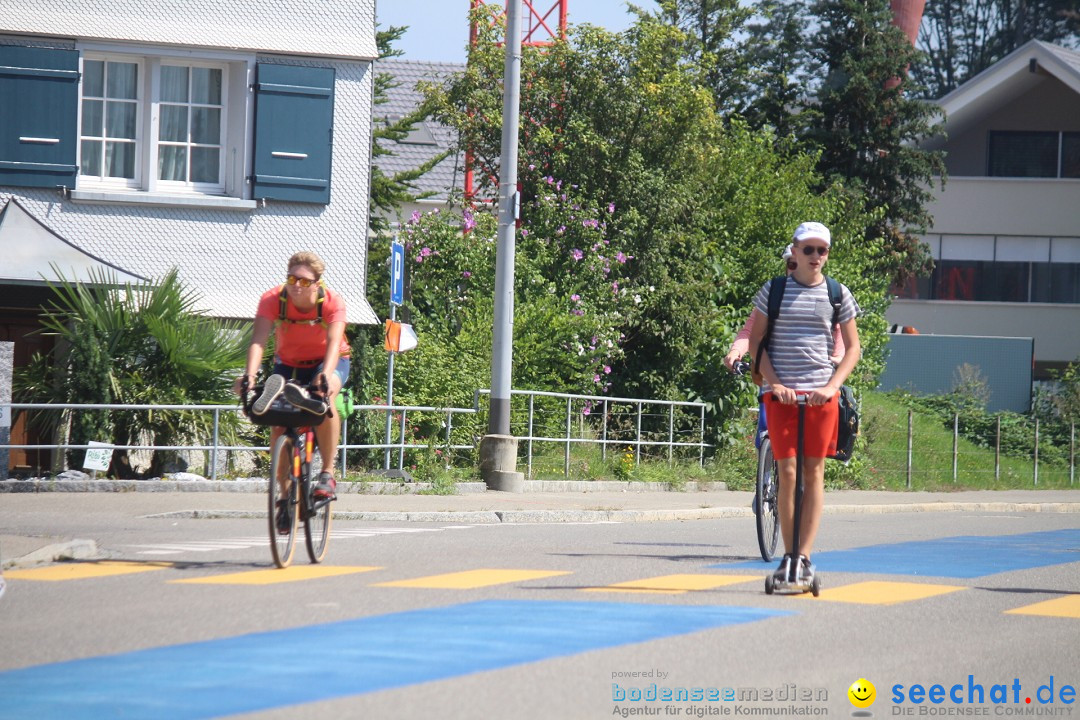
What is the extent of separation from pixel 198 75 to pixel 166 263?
8.29ft

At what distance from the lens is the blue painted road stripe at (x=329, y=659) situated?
5.04 meters

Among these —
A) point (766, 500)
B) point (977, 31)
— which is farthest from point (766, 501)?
point (977, 31)

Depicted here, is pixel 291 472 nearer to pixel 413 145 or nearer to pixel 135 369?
pixel 135 369

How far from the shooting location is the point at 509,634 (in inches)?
256

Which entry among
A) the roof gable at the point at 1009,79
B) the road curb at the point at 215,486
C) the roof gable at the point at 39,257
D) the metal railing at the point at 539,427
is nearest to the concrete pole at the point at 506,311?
the road curb at the point at 215,486

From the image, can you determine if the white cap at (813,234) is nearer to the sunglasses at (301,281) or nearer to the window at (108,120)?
the sunglasses at (301,281)

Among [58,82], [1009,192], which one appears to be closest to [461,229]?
[58,82]

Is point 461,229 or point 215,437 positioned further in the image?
point 461,229

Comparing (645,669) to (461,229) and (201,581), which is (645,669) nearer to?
(201,581)

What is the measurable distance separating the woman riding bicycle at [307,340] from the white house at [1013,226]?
113 ft

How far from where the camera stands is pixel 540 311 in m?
20.6

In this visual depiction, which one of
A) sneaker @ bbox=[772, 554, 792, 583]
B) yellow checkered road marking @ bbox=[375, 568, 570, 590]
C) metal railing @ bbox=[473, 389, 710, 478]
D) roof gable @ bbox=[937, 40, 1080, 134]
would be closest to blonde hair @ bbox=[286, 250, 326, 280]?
yellow checkered road marking @ bbox=[375, 568, 570, 590]

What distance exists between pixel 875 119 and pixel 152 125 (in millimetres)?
23603

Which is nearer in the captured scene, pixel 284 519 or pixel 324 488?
pixel 284 519
